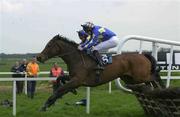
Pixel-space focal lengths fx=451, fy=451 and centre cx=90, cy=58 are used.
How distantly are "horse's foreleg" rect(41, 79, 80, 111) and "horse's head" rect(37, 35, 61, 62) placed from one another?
808 millimetres

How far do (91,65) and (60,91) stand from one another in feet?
3.23

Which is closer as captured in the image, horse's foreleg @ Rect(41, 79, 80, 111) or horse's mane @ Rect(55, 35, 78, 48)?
horse's foreleg @ Rect(41, 79, 80, 111)

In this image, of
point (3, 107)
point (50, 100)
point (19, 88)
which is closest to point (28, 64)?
point (19, 88)

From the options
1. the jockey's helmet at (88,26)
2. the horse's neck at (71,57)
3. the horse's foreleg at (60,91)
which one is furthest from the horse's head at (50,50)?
the horse's foreleg at (60,91)

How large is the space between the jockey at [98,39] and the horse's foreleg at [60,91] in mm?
768

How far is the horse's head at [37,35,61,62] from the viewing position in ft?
31.7

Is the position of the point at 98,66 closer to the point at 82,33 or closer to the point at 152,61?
the point at 82,33

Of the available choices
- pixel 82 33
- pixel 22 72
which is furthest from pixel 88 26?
pixel 22 72

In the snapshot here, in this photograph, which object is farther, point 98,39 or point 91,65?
point 98,39

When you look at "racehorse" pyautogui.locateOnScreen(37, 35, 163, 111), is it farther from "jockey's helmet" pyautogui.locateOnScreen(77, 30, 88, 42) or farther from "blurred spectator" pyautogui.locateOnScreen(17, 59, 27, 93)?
"blurred spectator" pyautogui.locateOnScreen(17, 59, 27, 93)

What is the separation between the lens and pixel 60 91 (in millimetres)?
9164

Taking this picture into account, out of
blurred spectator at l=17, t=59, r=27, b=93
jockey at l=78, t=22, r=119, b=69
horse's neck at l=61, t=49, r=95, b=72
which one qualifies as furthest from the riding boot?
blurred spectator at l=17, t=59, r=27, b=93

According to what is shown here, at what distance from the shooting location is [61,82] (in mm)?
10094

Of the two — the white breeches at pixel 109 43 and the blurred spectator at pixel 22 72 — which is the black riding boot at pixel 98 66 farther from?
the blurred spectator at pixel 22 72
